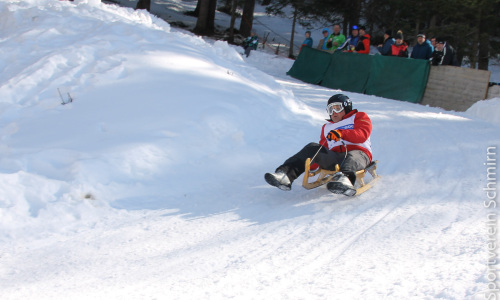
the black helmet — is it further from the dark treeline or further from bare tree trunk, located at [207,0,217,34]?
bare tree trunk, located at [207,0,217,34]

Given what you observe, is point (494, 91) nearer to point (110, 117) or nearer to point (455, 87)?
point (455, 87)

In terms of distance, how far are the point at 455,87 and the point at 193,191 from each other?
8.90 meters

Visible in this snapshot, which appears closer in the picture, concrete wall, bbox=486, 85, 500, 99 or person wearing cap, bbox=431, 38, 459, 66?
concrete wall, bbox=486, 85, 500, 99

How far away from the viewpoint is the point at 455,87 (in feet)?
37.9

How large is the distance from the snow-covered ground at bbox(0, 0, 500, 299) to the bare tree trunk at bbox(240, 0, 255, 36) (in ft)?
53.1

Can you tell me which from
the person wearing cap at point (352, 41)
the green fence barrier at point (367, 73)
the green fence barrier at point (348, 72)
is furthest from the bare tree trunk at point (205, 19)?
the green fence barrier at point (348, 72)

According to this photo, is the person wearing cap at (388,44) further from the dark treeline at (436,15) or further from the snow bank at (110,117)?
the snow bank at (110,117)

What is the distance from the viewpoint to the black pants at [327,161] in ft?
15.4

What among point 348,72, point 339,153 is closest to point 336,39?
point 348,72

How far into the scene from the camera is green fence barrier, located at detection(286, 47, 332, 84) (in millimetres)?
15281

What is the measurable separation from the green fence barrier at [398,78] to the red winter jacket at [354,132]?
25.3 feet

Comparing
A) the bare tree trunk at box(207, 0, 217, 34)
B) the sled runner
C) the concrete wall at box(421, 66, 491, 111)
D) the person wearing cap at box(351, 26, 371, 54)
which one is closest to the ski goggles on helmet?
the sled runner

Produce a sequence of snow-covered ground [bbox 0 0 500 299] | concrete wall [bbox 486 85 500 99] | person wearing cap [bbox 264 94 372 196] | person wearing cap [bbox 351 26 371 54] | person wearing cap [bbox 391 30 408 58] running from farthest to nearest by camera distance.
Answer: person wearing cap [bbox 351 26 371 54] → person wearing cap [bbox 391 30 408 58] → concrete wall [bbox 486 85 500 99] → person wearing cap [bbox 264 94 372 196] → snow-covered ground [bbox 0 0 500 299]

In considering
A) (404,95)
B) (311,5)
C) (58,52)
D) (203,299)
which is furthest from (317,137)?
(311,5)
